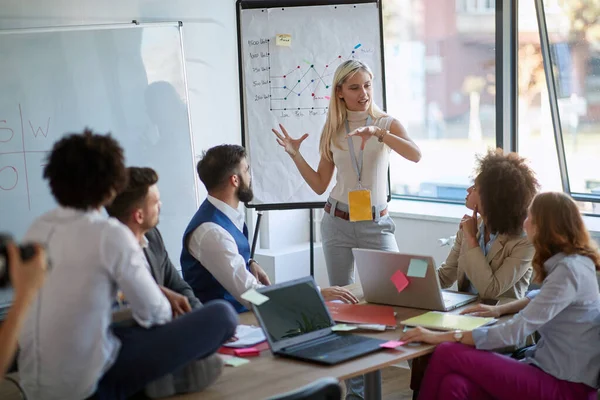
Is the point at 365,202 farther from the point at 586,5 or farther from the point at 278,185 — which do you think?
the point at 586,5

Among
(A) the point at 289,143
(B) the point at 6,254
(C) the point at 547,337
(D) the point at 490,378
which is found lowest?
(D) the point at 490,378

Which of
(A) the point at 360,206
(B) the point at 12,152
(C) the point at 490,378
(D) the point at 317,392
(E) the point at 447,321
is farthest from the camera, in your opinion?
(B) the point at 12,152

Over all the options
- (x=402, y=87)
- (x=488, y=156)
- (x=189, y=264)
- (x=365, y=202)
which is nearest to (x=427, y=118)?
(x=402, y=87)

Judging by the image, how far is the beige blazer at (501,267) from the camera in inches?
111

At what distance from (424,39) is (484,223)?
2473mm

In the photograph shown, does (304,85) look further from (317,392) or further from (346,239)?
(317,392)

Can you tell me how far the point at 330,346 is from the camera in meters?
2.27

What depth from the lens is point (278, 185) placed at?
4.25m

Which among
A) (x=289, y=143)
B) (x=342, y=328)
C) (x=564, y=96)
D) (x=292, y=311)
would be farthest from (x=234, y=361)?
(x=564, y=96)

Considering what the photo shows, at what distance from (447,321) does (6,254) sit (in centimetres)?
159

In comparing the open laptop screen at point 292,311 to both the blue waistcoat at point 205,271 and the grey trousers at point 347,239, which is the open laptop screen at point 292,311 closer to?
the blue waistcoat at point 205,271

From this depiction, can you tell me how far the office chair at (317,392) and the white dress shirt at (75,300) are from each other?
443 millimetres

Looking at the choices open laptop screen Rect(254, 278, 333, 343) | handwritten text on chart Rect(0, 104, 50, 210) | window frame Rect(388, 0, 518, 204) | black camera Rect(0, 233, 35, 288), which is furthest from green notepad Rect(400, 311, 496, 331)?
window frame Rect(388, 0, 518, 204)

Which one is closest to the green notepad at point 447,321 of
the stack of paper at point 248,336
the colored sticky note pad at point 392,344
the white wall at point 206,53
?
the colored sticky note pad at point 392,344
